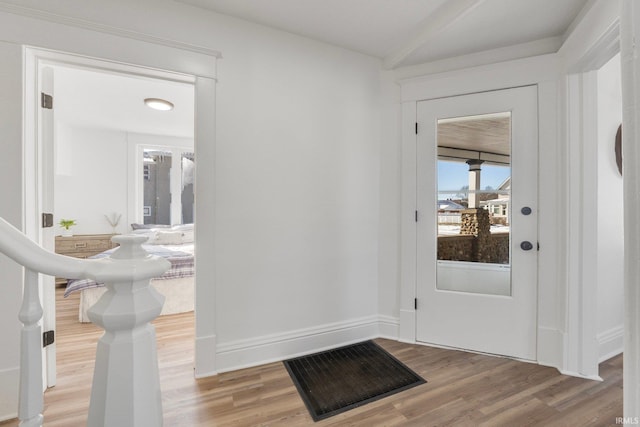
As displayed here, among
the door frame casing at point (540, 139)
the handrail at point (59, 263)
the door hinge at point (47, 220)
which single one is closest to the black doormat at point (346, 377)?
the door frame casing at point (540, 139)

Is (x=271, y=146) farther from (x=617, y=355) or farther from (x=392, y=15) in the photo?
(x=617, y=355)

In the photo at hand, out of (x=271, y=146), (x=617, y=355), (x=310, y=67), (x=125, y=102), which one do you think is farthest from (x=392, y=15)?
(x=125, y=102)

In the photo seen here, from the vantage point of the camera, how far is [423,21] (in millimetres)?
2109

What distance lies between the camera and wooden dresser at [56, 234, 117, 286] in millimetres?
4395

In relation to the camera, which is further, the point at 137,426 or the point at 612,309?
the point at 612,309

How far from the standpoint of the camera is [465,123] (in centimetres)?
241

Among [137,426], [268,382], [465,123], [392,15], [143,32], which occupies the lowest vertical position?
[268,382]

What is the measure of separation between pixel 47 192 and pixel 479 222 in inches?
120

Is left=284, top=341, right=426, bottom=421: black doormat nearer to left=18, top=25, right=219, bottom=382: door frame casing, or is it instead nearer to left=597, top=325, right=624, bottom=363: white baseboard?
left=18, top=25, right=219, bottom=382: door frame casing

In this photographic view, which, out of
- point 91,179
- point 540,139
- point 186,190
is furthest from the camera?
point 186,190

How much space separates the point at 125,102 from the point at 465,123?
3.95 m

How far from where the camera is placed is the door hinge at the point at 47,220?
71.7 inches

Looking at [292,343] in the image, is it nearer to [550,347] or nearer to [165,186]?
[550,347]

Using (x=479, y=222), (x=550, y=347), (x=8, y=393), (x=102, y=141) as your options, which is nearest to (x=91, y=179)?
(x=102, y=141)
